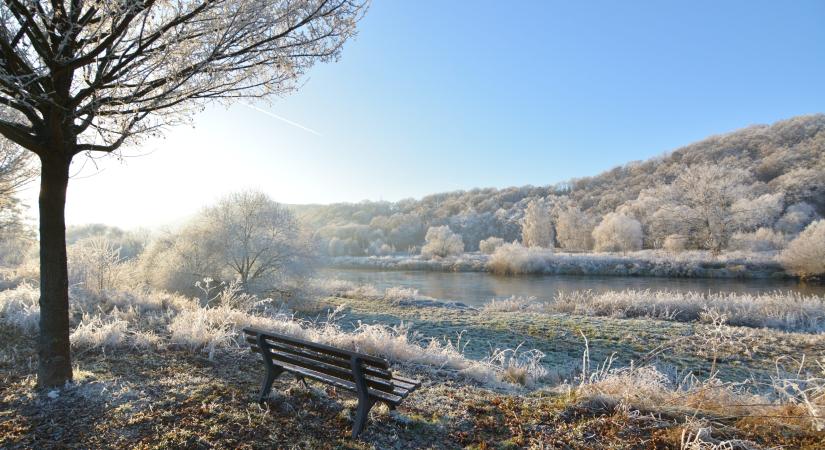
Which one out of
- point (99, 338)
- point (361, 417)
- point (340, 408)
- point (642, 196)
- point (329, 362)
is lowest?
point (340, 408)

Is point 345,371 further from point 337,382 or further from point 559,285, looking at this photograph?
point 559,285

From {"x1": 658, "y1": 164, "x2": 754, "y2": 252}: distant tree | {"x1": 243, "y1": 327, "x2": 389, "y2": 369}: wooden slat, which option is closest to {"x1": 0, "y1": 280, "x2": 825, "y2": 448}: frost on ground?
{"x1": 243, "y1": 327, "x2": 389, "y2": 369}: wooden slat

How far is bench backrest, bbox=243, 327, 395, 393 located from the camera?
3407 millimetres

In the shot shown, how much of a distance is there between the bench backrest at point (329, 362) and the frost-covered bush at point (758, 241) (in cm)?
3560

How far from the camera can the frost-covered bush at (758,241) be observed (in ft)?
96.7

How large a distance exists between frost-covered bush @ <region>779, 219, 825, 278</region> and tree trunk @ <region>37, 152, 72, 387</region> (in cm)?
2829

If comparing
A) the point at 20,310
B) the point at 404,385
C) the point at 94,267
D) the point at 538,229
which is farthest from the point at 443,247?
the point at 404,385

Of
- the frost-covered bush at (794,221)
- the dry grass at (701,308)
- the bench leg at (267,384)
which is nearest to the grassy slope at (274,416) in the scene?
the bench leg at (267,384)

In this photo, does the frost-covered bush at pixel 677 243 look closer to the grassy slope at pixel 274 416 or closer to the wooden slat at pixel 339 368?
the grassy slope at pixel 274 416

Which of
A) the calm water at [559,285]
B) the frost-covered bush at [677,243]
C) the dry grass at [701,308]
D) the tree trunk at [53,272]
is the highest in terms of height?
the tree trunk at [53,272]

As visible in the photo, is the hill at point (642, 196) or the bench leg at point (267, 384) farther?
the hill at point (642, 196)

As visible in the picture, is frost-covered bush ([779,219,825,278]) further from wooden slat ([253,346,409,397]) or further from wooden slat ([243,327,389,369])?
wooden slat ([243,327,389,369])

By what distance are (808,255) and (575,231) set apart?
79.5ft

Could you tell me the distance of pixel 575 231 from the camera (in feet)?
147
